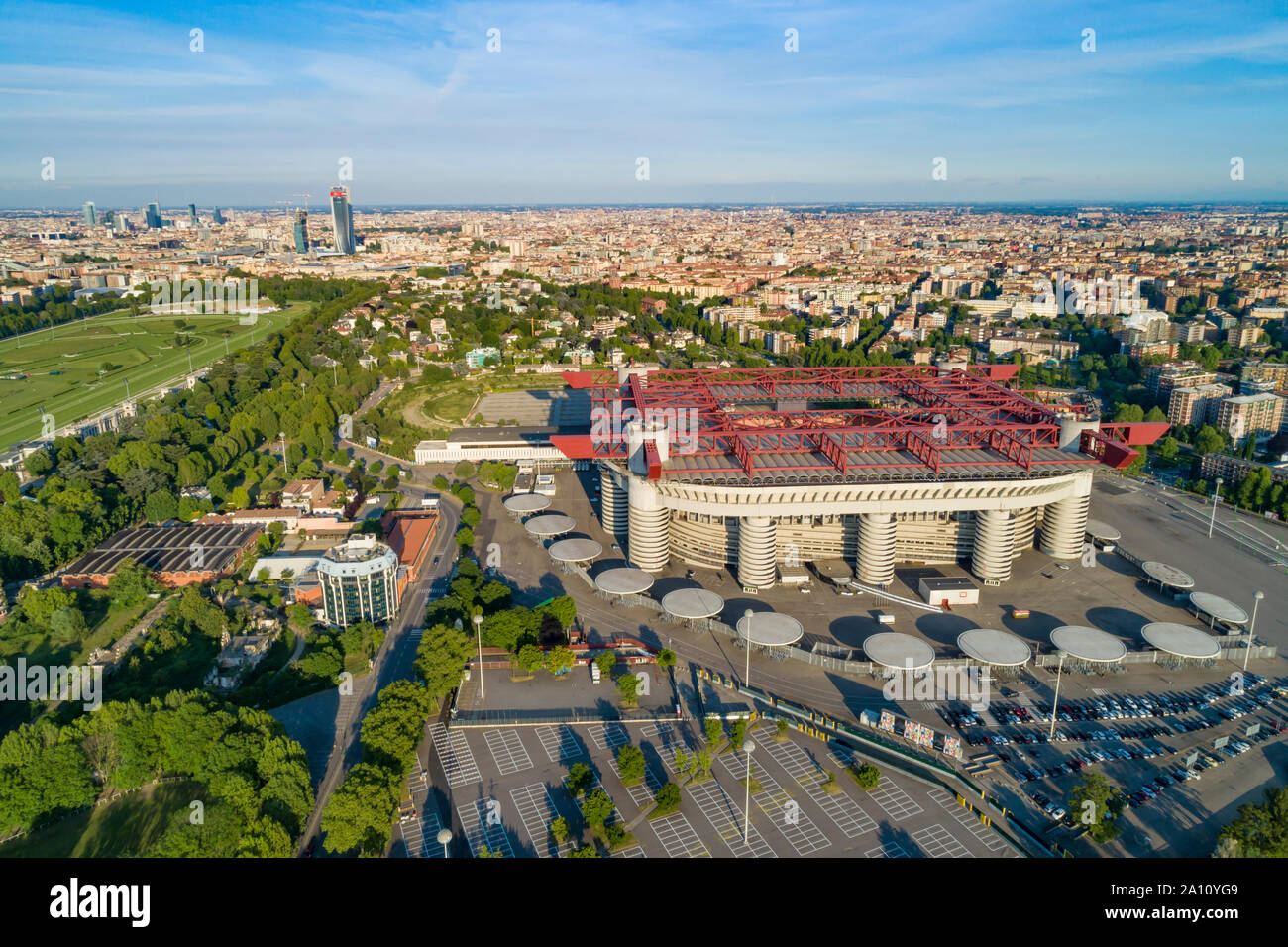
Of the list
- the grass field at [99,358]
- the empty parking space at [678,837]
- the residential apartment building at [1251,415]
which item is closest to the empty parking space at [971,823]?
the empty parking space at [678,837]

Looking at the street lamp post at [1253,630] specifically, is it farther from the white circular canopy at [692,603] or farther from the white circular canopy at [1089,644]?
the white circular canopy at [692,603]

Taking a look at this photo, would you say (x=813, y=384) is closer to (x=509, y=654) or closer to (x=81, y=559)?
(x=509, y=654)

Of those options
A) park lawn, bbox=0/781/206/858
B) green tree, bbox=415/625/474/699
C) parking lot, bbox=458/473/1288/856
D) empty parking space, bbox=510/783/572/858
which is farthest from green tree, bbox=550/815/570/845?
park lawn, bbox=0/781/206/858

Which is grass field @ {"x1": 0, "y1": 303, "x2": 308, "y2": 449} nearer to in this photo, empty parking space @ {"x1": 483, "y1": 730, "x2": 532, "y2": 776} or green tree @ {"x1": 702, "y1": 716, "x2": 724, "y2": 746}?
empty parking space @ {"x1": 483, "y1": 730, "x2": 532, "y2": 776}

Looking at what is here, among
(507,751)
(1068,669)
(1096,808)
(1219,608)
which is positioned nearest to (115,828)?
(507,751)

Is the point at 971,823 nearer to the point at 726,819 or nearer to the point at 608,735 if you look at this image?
the point at 726,819

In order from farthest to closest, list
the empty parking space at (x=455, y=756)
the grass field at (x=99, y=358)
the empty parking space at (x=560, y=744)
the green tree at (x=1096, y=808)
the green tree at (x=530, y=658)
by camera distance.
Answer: the grass field at (x=99, y=358) → the green tree at (x=530, y=658) → the empty parking space at (x=560, y=744) → the empty parking space at (x=455, y=756) → the green tree at (x=1096, y=808)
